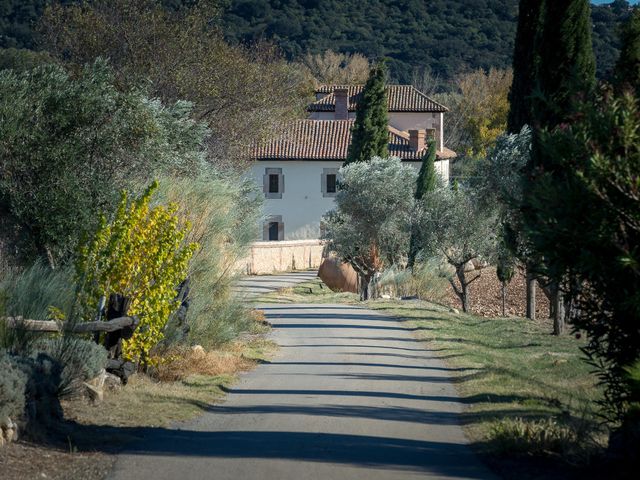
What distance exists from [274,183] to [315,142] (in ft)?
12.9

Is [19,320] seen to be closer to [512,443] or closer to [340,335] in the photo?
[512,443]

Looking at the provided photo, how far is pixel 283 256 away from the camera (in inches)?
2080

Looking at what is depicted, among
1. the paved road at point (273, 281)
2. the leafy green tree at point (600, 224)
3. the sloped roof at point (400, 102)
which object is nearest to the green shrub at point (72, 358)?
the leafy green tree at point (600, 224)

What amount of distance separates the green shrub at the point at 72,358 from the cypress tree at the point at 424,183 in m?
24.5

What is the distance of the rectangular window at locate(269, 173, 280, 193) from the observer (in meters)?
65.6

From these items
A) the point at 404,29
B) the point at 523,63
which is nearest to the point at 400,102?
the point at 523,63

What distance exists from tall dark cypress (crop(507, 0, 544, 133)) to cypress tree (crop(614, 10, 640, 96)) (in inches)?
436

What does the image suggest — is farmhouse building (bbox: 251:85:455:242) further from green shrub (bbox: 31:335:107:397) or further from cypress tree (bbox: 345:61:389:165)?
green shrub (bbox: 31:335:107:397)

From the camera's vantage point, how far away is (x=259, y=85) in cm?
3600

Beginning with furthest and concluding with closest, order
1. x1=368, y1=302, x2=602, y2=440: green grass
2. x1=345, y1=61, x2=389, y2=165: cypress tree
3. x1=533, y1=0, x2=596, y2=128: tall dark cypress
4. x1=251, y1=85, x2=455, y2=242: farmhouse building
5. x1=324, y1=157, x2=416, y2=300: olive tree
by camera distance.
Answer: x1=251, y1=85, x2=455, y2=242: farmhouse building < x1=345, y1=61, x2=389, y2=165: cypress tree < x1=324, y1=157, x2=416, y2=300: olive tree < x1=533, y1=0, x2=596, y2=128: tall dark cypress < x1=368, y1=302, x2=602, y2=440: green grass

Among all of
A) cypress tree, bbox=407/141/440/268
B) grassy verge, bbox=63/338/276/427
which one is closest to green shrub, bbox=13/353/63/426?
grassy verge, bbox=63/338/276/427

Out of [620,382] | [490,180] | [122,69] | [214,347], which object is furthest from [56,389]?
[122,69]

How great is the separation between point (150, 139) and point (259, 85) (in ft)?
58.8

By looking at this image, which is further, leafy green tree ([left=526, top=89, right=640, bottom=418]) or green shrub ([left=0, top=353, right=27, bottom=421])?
green shrub ([left=0, top=353, right=27, bottom=421])
